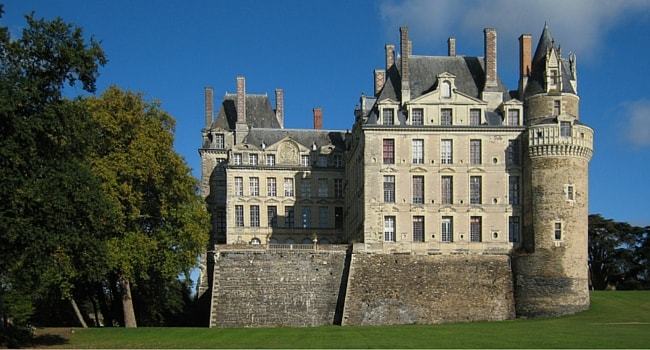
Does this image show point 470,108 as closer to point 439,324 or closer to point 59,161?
point 439,324

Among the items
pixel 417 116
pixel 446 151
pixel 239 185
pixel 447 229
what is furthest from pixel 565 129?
pixel 239 185

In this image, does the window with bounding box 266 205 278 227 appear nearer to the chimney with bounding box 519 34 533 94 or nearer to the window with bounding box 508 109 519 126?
the window with bounding box 508 109 519 126

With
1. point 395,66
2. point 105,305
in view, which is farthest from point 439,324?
point 105,305

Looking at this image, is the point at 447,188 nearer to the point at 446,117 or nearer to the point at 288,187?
the point at 446,117

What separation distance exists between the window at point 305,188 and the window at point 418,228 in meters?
13.6

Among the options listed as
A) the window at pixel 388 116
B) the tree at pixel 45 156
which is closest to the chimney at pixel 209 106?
the window at pixel 388 116

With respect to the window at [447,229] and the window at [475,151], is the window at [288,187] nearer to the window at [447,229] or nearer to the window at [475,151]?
the window at [447,229]

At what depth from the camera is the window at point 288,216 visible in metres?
57.0

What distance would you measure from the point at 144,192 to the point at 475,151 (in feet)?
54.7

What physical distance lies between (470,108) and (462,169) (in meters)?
3.18

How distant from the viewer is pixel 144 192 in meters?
43.4

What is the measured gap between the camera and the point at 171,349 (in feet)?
93.8

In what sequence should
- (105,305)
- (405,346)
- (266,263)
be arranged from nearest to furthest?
(405,346)
(266,263)
(105,305)

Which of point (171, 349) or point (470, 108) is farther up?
point (470, 108)
